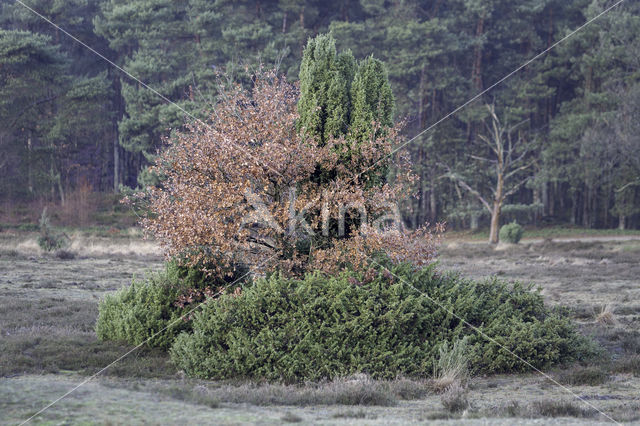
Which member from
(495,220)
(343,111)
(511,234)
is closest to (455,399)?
(343,111)

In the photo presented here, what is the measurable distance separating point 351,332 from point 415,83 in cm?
3999

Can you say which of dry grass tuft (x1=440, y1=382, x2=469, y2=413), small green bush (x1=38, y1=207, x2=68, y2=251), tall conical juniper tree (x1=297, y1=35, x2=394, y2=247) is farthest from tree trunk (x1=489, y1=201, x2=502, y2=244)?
dry grass tuft (x1=440, y1=382, x2=469, y2=413)

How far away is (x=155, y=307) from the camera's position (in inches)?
401

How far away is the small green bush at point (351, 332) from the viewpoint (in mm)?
8773

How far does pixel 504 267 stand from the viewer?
24.3m

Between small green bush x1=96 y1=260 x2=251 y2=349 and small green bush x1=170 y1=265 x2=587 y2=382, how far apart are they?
78 centimetres

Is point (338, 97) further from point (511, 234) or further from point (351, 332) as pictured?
point (511, 234)

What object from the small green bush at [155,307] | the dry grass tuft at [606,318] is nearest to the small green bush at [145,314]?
the small green bush at [155,307]

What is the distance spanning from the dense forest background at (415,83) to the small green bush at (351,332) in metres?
29.7

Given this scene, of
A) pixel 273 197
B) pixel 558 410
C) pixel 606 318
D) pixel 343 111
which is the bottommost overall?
pixel 606 318

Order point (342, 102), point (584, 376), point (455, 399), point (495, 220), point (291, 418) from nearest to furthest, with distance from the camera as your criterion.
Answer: point (291, 418) → point (455, 399) → point (584, 376) → point (342, 102) → point (495, 220)

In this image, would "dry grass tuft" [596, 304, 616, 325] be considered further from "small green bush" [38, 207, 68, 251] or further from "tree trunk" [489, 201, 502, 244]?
"tree trunk" [489, 201, 502, 244]

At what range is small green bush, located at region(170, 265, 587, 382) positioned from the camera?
8773 millimetres

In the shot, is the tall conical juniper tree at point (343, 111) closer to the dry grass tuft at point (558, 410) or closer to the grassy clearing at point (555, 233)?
the dry grass tuft at point (558, 410)
